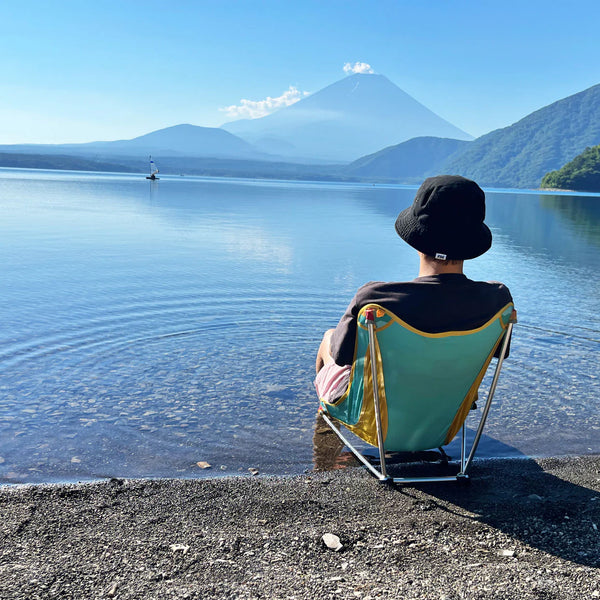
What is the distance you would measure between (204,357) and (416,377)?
383 cm

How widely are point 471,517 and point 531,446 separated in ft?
5.69

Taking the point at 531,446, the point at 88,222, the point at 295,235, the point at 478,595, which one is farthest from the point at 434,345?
the point at 88,222

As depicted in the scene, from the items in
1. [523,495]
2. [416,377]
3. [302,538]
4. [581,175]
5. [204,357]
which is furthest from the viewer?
[581,175]

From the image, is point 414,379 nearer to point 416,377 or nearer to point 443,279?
point 416,377

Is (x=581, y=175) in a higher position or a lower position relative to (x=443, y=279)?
lower

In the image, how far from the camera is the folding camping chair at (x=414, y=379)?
3.67m

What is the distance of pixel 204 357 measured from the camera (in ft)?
23.7

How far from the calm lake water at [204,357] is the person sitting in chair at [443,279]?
5.46 feet

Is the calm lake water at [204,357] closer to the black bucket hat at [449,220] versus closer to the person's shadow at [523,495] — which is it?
the person's shadow at [523,495]

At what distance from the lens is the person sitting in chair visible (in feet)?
11.9

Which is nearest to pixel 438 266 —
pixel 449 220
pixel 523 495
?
pixel 449 220

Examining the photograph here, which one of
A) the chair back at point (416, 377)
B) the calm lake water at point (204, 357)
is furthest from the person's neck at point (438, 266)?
the calm lake water at point (204, 357)

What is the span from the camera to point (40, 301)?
10000 mm

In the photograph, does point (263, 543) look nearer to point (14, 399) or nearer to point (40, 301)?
Answer: point (14, 399)
